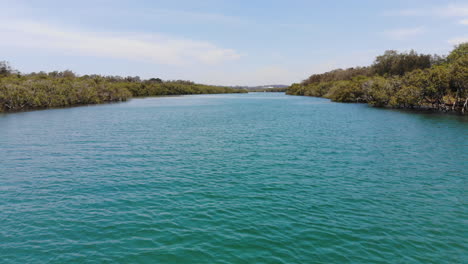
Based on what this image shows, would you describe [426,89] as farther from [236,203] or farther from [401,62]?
[401,62]

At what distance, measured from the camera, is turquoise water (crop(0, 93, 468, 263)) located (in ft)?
45.1

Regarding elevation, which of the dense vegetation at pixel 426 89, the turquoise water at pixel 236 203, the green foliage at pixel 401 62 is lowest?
the turquoise water at pixel 236 203

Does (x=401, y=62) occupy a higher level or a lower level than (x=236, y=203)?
higher

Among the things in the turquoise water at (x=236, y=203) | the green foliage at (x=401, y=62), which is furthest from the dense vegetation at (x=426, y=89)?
the turquoise water at (x=236, y=203)

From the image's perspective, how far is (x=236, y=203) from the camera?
19234 mm

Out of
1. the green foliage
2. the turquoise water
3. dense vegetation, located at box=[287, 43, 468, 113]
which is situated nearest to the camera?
the turquoise water

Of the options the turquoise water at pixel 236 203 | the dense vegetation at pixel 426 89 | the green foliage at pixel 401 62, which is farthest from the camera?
the green foliage at pixel 401 62

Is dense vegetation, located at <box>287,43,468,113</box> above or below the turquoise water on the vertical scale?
above

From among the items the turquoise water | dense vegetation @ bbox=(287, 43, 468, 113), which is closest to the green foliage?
dense vegetation @ bbox=(287, 43, 468, 113)

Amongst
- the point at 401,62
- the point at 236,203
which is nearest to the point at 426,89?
the point at 236,203

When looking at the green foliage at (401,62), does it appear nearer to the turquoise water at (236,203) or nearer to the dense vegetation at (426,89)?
the dense vegetation at (426,89)

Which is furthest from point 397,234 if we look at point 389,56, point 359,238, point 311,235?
point 389,56

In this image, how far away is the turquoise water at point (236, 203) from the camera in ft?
45.1

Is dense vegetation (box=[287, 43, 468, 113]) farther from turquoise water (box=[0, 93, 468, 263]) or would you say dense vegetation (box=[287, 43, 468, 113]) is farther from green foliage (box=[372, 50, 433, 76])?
turquoise water (box=[0, 93, 468, 263])
